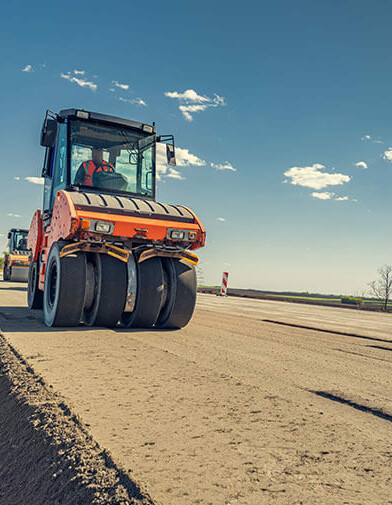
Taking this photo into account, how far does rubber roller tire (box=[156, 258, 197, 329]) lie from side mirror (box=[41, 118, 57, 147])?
293cm

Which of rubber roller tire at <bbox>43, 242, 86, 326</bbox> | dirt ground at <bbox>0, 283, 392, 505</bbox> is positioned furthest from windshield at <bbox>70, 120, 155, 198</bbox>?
dirt ground at <bbox>0, 283, 392, 505</bbox>

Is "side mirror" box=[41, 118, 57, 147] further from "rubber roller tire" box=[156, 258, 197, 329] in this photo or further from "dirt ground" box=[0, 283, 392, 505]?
"dirt ground" box=[0, 283, 392, 505]

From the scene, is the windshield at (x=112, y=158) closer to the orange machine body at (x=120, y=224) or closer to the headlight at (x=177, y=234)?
the orange machine body at (x=120, y=224)

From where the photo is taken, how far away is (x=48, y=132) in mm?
7301

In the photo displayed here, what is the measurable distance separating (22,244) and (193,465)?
2711 centimetres

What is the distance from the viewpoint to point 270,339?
6.08 m

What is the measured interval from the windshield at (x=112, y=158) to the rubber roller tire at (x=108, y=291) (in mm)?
1674

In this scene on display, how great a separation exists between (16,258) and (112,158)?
1974 centimetres

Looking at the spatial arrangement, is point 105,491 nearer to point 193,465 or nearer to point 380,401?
point 193,465

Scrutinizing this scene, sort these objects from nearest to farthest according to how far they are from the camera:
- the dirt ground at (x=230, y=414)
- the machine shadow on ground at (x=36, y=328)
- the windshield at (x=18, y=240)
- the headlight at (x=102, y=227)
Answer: the dirt ground at (x=230, y=414) < the machine shadow on ground at (x=36, y=328) < the headlight at (x=102, y=227) < the windshield at (x=18, y=240)

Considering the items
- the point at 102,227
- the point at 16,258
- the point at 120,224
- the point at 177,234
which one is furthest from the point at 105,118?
the point at 16,258

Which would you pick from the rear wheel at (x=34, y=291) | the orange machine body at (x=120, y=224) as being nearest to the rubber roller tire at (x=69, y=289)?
the orange machine body at (x=120, y=224)

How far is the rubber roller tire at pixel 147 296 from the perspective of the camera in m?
6.40

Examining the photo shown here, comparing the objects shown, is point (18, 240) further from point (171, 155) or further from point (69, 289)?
point (69, 289)
